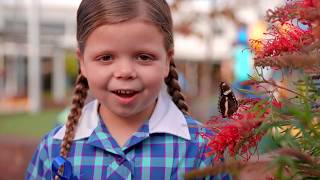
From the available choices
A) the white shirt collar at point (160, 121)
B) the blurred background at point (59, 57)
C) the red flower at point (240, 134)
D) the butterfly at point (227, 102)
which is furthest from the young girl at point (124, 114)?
the blurred background at point (59, 57)

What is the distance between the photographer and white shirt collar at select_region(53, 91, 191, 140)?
1.61 metres

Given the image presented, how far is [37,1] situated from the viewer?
18719mm

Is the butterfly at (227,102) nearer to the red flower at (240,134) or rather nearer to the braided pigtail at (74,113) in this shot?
the red flower at (240,134)

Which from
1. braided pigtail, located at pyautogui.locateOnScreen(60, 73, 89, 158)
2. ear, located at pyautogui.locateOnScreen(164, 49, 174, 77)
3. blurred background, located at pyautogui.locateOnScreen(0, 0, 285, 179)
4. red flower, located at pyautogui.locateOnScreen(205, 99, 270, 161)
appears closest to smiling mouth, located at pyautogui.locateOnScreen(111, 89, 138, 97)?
ear, located at pyautogui.locateOnScreen(164, 49, 174, 77)

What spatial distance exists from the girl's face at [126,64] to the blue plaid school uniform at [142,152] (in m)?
0.10

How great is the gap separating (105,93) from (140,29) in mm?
189

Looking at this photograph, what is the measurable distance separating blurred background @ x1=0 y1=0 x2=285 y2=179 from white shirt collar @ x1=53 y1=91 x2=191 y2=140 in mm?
2645

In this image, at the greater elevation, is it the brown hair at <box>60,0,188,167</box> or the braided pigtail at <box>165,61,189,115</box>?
the brown hair at <box>60,0,188,167</box>

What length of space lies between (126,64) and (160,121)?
0.27m

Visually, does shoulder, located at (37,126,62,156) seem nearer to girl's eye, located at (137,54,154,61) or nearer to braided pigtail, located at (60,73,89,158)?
braided pigtail, located at (60,73,89,158)

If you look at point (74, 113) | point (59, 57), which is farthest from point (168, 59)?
point (59, 57)

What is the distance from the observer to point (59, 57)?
95.3 feet

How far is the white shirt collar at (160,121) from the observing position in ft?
5.27

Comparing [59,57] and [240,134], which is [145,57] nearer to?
[240,134]
